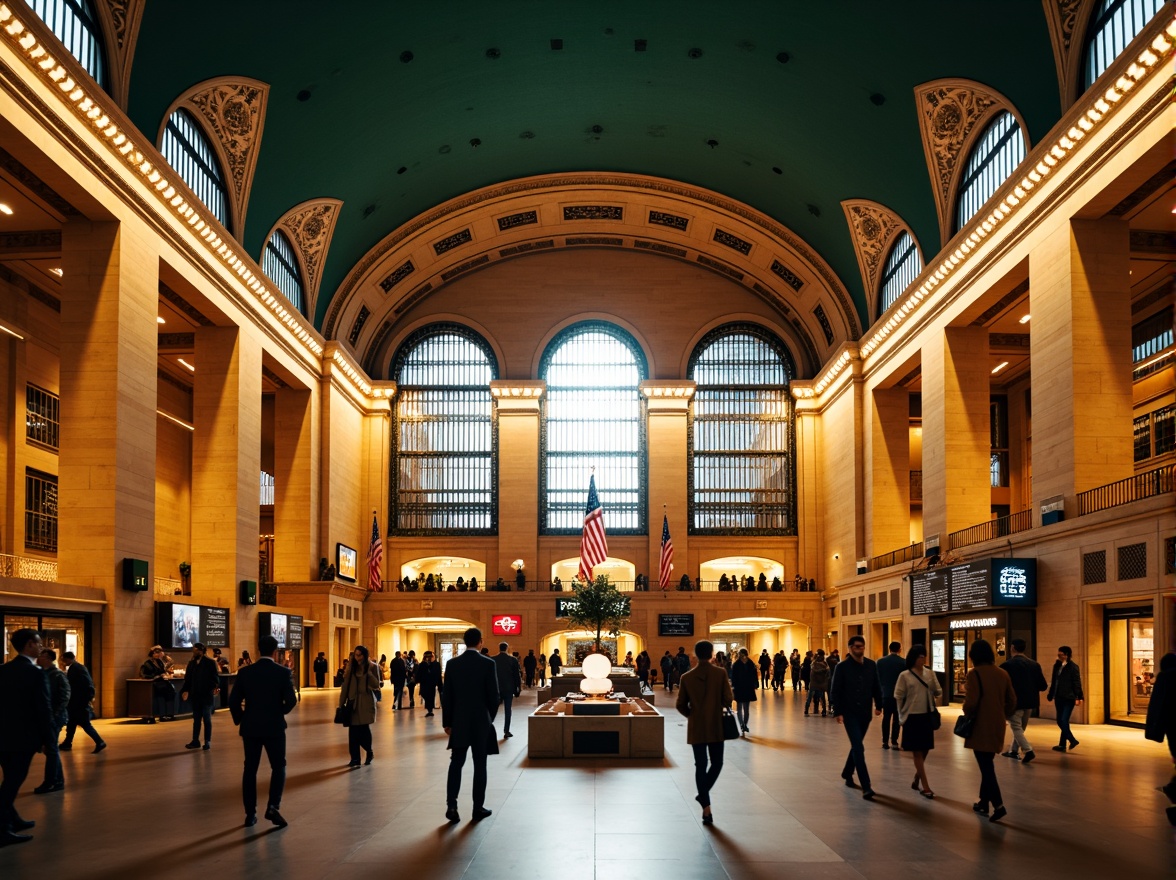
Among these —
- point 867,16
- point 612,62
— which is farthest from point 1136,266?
point 612,62

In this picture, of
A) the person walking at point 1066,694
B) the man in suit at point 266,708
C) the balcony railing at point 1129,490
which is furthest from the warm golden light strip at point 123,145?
the balcony railing at point 1129,490

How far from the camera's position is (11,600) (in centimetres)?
1822

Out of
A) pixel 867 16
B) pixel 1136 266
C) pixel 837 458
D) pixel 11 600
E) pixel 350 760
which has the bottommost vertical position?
pixel 350 760

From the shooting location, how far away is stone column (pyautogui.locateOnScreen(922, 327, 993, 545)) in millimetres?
29359

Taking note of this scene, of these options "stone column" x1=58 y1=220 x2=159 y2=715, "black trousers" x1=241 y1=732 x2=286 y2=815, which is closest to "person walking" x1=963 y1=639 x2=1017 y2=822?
"black trousers" x1=241 y1=732 x2=286 y2=815

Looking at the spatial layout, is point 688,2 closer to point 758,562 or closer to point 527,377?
point 527,377

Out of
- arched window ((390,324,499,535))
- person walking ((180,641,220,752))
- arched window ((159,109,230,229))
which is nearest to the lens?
person walking ((180,641,220,752))

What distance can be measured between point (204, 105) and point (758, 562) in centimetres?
3001

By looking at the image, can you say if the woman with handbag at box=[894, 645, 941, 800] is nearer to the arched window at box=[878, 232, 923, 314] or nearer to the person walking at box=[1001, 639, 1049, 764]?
the person walking at box=[1001, 639, 1049, 764]

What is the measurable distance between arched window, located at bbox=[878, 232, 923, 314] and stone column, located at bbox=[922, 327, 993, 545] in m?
2.79

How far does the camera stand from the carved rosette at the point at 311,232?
33.2 m

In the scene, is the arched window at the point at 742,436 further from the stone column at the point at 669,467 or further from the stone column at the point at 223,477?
the stone column at the point at 223,477

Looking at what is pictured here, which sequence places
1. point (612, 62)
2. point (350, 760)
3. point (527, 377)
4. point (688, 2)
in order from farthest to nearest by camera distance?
point (527, 377) → point (612, 62) → point (688, 2) → point (350, 760)

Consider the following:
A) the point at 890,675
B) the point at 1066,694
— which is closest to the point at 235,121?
the point at 890,675
